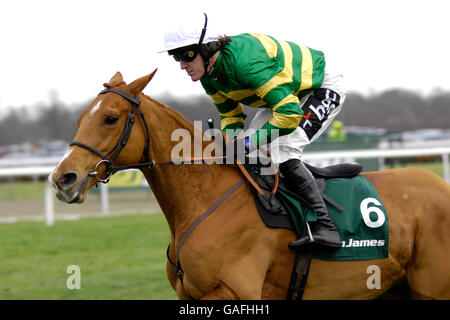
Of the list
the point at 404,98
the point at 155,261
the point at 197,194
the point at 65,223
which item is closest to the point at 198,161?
the point at 197,194

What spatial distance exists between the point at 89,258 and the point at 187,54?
4.71 metres

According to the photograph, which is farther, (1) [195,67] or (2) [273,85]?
(1) [195,67]

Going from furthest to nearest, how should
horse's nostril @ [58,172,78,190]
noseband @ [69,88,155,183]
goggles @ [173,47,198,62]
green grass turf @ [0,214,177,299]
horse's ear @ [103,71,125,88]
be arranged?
green grass turf @ [0,214,177,299], goggles @ [173,47,198,62], horse's ear @ [103,71,125,88], noseband @ [69,88,155,183], horse's nostril @ [58,172,78,190]

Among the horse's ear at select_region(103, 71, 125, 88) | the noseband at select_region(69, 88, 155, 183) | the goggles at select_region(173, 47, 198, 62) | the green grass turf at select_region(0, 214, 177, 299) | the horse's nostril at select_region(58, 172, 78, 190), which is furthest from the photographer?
the green grass turf at select_region(0, 214, 177, 299)

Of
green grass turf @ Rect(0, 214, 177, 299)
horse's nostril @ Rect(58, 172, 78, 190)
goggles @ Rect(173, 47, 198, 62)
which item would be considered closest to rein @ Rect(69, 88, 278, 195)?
horse's nostril @ Rect(58, 172, 78, 190)

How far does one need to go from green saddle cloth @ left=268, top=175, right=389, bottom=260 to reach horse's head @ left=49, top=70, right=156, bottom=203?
3.35 ft

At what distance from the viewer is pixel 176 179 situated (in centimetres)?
354

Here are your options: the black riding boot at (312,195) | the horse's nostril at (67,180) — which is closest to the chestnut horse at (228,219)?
the horse's nostril at (67,180)

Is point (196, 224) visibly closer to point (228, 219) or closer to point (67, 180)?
point (228, 219)

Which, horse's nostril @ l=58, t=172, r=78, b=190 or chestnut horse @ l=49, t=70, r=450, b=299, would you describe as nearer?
horse's nostril @ l=58, t=172, r=78, b=190

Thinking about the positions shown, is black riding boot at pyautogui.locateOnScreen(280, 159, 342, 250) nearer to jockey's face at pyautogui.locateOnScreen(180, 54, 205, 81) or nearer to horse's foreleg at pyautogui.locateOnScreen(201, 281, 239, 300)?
horse's foreleg at pyautogui.locateOnScreen(201, 281, 239, 300)

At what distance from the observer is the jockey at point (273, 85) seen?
3463 mm

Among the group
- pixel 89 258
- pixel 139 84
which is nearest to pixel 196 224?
pixel 139 84

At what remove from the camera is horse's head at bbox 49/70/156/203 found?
10.2 feet
